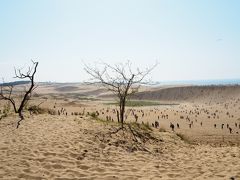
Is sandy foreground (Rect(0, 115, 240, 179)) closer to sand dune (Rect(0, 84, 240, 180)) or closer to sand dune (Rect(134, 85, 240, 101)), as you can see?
sand dune (Rect(0, 84, 240, 180))

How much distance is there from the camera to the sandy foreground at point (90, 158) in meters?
9.66

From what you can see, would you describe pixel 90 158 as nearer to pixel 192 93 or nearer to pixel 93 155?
pixel 93 155

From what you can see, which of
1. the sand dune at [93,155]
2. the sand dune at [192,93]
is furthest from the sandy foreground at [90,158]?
the sand dune at [192,93]

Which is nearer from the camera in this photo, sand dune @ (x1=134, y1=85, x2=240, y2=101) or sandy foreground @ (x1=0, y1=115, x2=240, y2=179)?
sandy foreground @ (x1=0, y1=115, x2=240, y2=179)

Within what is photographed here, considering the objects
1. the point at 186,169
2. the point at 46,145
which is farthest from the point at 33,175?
the point at 186,169

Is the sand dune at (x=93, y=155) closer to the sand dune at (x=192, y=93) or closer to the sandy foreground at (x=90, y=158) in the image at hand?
the sandy foreground at (x=90, y=158)

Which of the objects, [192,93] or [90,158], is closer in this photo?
[90,158]

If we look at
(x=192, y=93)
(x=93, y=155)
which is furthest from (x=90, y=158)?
(x=192, y=93)

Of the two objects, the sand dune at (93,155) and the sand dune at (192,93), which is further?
the sand dune at (192,93)

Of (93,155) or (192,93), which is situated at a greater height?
(192,93)

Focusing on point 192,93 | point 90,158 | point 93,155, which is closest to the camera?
point 90,158

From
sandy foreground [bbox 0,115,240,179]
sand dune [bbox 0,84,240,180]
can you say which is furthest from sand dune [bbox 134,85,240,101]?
sandy foreground [bbox 0,115,240,179]

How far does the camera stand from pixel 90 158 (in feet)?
37.2

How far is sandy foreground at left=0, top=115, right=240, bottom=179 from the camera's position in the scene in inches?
380
